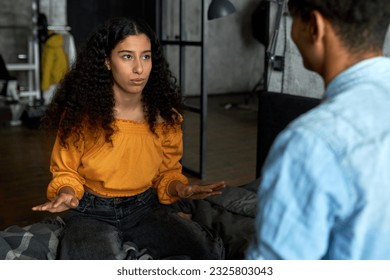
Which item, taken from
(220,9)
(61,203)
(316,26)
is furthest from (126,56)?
(220,9)

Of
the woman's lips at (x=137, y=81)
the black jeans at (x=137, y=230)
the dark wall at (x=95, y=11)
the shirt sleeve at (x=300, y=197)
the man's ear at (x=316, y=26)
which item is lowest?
the black jeans at (x=137, y=230)

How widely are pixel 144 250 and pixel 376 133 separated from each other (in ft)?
4.01

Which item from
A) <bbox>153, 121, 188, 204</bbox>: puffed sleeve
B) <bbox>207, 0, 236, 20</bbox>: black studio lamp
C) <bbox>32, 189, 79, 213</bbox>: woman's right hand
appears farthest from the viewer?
<bbox>207, 0, 236, 20</bbox>: black studio lamp

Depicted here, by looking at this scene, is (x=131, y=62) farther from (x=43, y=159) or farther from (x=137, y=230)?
(x=43, y=159)

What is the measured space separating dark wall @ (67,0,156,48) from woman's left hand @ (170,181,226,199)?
5526mm

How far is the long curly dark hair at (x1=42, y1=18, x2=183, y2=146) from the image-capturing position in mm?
1840

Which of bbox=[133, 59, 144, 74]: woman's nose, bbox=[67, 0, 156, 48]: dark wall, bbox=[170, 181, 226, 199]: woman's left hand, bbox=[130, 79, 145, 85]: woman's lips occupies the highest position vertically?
bbox=[67, 0, 156, 48]: dark wall

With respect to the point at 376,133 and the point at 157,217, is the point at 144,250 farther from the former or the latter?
the point at 376,133

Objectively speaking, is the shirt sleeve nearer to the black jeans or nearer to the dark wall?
the black jeans

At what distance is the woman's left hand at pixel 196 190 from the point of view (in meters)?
1.63

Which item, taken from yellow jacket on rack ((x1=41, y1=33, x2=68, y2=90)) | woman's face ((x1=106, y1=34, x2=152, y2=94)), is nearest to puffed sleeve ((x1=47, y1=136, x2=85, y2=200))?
woman's face ((x1=106, y1=34, x2=152, y2=94))

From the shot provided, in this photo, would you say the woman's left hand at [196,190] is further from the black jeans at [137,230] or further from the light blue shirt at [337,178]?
the light blue shirt at [337,178]

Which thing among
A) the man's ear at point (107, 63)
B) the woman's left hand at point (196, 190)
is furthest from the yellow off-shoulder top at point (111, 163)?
the man's ear at point (107, 63)

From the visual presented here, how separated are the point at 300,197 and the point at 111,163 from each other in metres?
1.16
